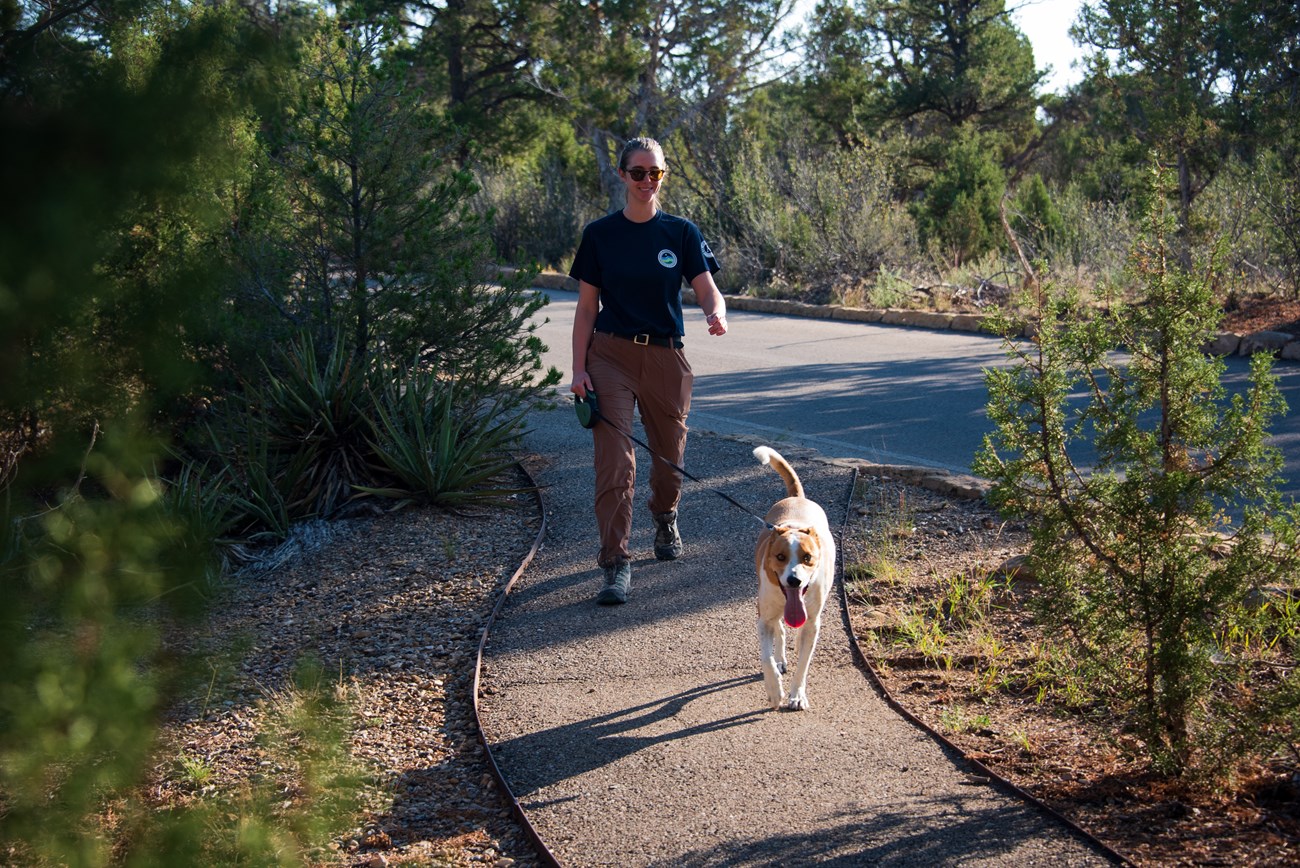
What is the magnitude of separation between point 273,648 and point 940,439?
18.7ft

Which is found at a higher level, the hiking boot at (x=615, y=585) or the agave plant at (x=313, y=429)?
the agave plant at (x=313, y=429)

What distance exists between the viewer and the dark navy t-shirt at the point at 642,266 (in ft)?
19.5

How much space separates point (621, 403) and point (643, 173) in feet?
3.67

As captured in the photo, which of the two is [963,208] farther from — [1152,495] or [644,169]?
[1152,495]

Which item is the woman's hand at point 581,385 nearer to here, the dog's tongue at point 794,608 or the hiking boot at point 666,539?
the hiking boot at point 666,539

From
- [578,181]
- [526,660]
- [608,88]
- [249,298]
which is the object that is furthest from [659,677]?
[578,181]

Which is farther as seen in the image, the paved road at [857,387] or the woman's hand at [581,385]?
the paved road at [857,387]

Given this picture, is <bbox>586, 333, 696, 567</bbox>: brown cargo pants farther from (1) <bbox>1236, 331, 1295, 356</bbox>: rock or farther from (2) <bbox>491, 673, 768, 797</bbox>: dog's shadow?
(1) <bbox>1236, 331, 1295, 356</bbox>: rock

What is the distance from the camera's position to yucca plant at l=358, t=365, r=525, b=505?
7.89 metres

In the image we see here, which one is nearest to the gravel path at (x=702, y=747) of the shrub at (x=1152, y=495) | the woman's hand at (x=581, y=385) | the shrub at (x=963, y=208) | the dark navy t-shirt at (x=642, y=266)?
the shrub at (x=1152, y=495)

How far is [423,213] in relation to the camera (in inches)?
348

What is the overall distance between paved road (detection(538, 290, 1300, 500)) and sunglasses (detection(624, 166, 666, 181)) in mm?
3755

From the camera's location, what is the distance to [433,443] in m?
8.07

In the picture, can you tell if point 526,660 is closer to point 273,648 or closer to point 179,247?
point 273,648
